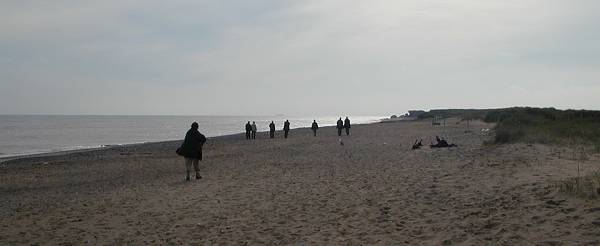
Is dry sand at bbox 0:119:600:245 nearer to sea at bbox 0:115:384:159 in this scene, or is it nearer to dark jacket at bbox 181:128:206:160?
dark jacket at bbox 181:128:206:160

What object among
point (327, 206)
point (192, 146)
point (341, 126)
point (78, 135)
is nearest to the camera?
point (327, 206)

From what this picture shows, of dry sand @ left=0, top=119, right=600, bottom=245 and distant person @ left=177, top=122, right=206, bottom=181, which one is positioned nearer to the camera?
dry sand @ left=0, top=119, right=600, bottom=245

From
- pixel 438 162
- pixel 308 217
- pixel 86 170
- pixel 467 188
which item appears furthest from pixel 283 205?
pixel 86 170

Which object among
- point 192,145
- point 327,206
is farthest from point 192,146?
point 327,206

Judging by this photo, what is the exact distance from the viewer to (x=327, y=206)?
930cm

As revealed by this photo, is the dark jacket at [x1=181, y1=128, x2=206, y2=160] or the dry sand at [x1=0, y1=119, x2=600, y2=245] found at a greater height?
the dark jacket at [x1=181, y1=128, x2=206, y2=160]

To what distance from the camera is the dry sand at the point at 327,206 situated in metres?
6.85

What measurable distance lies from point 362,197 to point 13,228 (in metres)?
6.62

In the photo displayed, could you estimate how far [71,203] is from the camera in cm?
1083

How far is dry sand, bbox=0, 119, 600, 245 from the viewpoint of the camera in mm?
6848

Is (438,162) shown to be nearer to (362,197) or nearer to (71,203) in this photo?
(362,197)

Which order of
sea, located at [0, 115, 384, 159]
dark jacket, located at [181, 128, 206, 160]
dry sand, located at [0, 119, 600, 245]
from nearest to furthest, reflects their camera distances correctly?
1. dry sand, located at [0, 119, 600, 245]
2. dark jacket, located at [181, 128, 206, 160]
3. sea, located at [0, 115, 384, 159]

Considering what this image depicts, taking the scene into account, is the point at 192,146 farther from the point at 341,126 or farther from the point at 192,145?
the point at 341,126

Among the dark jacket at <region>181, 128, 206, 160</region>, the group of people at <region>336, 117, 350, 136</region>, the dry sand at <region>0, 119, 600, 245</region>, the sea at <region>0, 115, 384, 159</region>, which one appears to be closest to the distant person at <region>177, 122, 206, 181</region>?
the dark jacket at <region>181, 128, 206, 160</region>
